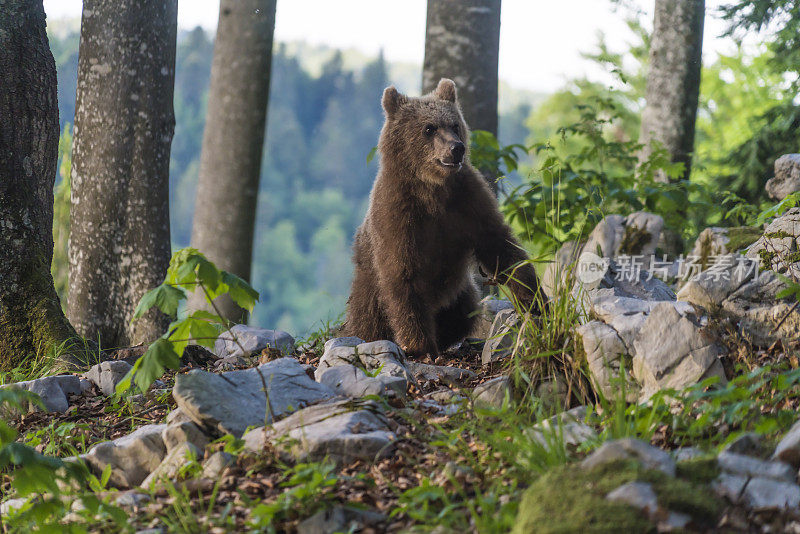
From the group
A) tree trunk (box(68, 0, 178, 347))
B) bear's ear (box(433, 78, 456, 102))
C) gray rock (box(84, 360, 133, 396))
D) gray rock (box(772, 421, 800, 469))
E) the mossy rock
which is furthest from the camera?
tree trunk (box(68, 0, 178, 347))

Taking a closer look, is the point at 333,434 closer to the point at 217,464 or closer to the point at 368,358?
the point at 217,464

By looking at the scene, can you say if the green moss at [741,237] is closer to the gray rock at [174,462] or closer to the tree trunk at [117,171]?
the tree trunk at [117,171]

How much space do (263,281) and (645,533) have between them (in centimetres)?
6821

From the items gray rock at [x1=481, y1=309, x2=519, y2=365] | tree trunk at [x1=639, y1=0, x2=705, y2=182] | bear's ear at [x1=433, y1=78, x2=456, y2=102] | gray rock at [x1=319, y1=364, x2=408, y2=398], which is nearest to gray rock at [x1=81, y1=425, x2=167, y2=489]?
gray rock at [x1=319, y1=364, x2=408, y2=398]

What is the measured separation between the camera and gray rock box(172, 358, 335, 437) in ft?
10.4

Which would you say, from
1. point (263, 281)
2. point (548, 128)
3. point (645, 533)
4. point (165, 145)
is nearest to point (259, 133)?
point (165, 145)

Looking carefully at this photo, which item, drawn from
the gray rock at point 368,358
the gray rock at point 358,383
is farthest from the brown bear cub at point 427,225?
the gray rock at point 358,383

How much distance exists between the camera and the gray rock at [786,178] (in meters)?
6.01

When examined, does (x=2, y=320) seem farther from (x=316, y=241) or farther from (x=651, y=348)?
(x=316, y=241)

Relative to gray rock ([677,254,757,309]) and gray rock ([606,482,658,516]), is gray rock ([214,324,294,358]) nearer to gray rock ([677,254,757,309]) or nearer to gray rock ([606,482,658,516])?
gray rock ([677,254,757,309])

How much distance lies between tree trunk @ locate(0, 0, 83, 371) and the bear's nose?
9.19 feet

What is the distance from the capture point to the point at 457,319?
5.57 m

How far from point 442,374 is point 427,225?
1.16 meters

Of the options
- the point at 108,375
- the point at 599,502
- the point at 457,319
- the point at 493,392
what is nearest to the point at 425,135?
the point at 457,319
